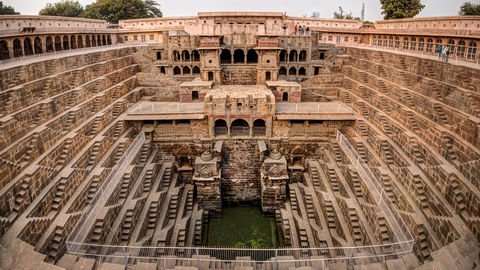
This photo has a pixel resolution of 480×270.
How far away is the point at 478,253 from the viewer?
9.22 meters

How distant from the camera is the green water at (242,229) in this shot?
16953 millimetres

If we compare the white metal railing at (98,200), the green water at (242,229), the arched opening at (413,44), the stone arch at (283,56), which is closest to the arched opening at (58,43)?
the white metal railing at (98,200)

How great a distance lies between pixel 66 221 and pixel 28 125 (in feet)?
17.7

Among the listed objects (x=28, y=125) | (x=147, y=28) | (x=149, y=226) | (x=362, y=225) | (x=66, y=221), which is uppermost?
(x=147, y=28)

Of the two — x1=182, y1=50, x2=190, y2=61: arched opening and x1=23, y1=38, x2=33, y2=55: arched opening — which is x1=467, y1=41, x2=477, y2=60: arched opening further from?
x1=23, y1=38, x2=33, y2=55: arched opening

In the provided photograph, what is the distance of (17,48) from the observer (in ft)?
87.7

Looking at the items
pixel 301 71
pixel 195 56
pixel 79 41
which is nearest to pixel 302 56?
pixel 301 71

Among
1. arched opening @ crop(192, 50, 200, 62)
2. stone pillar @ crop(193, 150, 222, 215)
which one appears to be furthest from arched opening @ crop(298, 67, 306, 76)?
stone pillar @ crop(193, 150, 222, 215)

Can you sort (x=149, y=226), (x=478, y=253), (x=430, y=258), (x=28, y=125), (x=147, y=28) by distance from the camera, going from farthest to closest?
(x=147, y=28), (x=149, y=226), (x=28, y=125), (x=430, y=258), (x=478, y=253)

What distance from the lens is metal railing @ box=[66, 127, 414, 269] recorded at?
10.7 metres

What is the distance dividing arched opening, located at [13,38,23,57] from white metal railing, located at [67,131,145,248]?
1606 centimetres

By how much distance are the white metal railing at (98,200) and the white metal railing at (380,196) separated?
38.9 feet

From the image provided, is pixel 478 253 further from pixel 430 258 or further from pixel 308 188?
pixel 308 188

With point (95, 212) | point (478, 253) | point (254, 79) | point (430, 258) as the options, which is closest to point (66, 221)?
point (95, 212)
